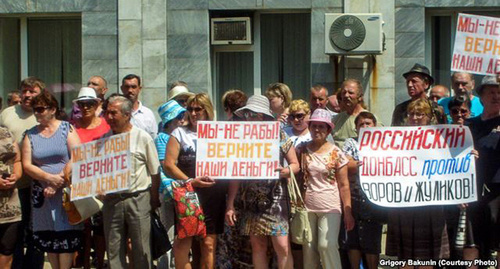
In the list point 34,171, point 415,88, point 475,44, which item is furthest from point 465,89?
point 34,171

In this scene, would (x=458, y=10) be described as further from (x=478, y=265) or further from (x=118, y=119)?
(x=118, y=119)

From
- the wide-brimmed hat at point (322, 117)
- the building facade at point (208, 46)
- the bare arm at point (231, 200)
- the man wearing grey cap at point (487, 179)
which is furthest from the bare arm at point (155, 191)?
the building facade at point (208, 46)

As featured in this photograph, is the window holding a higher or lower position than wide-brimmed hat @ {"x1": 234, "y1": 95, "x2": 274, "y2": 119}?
higher

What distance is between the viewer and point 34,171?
973 centimetres

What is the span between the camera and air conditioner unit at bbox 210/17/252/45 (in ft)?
46.6

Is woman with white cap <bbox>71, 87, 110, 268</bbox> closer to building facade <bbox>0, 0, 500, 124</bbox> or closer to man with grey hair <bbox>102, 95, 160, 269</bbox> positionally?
man with grey hair <bbox>102, 95, 160, 269</bbox>

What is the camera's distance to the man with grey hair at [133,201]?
9.64 metres

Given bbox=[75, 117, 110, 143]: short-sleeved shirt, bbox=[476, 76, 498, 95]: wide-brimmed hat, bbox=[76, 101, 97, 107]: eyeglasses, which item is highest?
bbox=[476, 76, 498, 95]: wide-brimmed hat

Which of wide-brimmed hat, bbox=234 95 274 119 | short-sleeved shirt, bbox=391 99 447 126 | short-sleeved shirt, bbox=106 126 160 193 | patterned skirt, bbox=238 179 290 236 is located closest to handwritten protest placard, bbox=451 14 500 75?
short-sleeved shirt, bbox=391 99 447 126

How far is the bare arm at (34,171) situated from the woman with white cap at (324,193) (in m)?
2.38

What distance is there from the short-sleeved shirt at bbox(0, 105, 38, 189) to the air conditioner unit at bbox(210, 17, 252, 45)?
4116mm

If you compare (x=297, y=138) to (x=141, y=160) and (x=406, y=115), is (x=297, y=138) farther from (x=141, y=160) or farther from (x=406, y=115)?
(x=141, y=160)

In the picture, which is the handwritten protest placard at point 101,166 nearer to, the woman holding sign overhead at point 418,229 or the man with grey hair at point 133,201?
the man with grey hair at point 133,201

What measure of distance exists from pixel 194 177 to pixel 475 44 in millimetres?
3333
